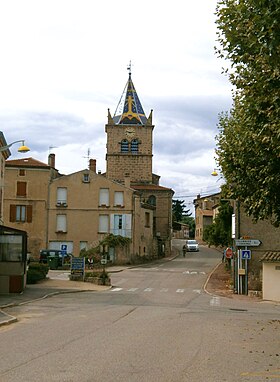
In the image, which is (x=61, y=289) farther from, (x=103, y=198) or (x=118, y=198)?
(x=118, y=198)

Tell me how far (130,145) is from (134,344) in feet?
234

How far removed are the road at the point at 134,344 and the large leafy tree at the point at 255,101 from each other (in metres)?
4.18

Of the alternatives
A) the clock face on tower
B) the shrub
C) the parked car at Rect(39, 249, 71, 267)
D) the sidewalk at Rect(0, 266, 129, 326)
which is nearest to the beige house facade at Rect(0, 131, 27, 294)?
the sidewalk at Rect(0, 266, 129, 326)

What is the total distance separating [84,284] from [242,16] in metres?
26.6

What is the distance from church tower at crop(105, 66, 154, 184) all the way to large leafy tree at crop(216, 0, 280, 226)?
2411 inches

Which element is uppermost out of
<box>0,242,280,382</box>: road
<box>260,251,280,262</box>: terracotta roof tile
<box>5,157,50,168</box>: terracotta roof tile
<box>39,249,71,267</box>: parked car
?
<box>5,157,50,168</box>: terracotta roof tile

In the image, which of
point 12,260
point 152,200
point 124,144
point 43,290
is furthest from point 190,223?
point 12,260

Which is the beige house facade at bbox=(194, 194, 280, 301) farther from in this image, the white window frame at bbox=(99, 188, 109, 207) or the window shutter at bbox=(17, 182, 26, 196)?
the window shutter at bbox=(17, 182, 26, 196)

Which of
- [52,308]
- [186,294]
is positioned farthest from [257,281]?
[52,308]

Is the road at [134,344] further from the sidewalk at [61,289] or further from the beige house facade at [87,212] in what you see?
the beige house facade at [87,212]

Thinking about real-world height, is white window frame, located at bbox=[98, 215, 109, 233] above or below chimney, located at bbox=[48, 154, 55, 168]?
below

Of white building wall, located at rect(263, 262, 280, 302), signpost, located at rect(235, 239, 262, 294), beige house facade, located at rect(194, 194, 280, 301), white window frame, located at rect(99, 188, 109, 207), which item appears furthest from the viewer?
white window frame, located at rect(99, 188, 109, 207)

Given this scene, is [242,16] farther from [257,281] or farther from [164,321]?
[257,281]

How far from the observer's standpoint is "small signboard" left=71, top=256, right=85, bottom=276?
39.6 meters
